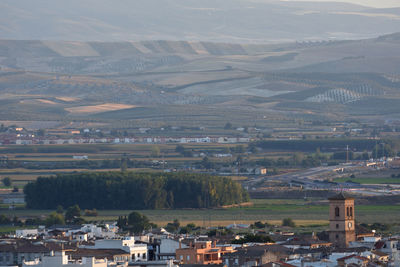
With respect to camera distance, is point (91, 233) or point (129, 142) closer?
point (91, 233)

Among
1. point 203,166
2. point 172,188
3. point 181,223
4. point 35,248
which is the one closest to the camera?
point 35,248

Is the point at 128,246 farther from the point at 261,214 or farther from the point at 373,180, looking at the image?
the point at 373,180

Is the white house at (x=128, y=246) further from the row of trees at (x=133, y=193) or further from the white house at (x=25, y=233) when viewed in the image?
the row of trees at (x=133, y=193)

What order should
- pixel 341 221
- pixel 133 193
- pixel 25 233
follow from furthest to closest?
pixel 133 193 < pixel 25 233 < pixel 341 221

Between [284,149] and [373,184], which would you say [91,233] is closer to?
[373,184]

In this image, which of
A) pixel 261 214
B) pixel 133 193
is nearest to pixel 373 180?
pixel 133 193

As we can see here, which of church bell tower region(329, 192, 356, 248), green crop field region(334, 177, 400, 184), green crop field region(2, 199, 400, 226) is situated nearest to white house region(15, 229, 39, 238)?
green crop field region(2, 199, 400, 226)

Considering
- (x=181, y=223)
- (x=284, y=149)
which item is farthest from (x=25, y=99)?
(x=181, y=223)
